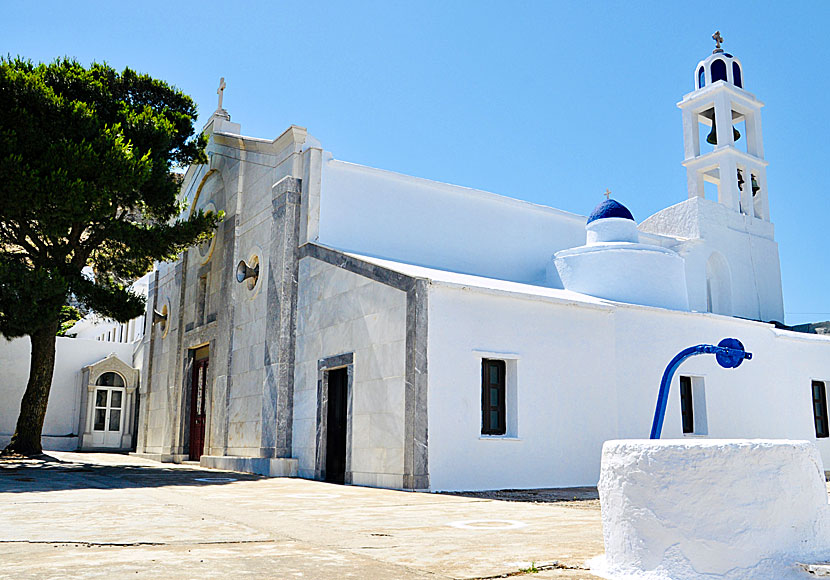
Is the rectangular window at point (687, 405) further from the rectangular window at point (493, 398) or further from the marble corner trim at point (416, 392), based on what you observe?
the marble corner trim at point (416, 392)

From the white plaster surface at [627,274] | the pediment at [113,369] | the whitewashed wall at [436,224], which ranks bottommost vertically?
the pediment at [113,369]

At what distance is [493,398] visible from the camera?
42.3ft

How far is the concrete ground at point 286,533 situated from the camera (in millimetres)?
4594

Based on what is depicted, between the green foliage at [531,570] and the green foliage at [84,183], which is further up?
the green foliage at [84,183]

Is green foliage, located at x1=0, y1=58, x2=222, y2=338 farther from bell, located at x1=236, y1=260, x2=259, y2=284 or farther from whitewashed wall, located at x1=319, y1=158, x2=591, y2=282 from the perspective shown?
whitewashed wall, located at x1=319, y1=158, x2=591, y2=282

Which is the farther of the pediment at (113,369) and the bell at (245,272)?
the pediment at (113,369)

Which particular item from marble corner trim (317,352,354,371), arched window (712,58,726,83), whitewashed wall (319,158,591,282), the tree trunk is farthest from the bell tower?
the tree trunk

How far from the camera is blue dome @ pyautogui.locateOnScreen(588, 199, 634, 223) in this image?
18.0 meters

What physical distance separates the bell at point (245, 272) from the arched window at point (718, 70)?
55.9 feet

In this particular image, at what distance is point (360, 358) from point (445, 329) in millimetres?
1983

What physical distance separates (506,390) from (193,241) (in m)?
9.44

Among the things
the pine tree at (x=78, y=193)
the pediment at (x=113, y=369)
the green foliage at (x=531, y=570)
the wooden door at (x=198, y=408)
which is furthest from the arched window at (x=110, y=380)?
the green foliage at (x=531, y=570)

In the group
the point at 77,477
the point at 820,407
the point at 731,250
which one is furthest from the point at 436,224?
the point at 731,250

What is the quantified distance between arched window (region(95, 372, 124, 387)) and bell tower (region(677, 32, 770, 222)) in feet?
72.8
